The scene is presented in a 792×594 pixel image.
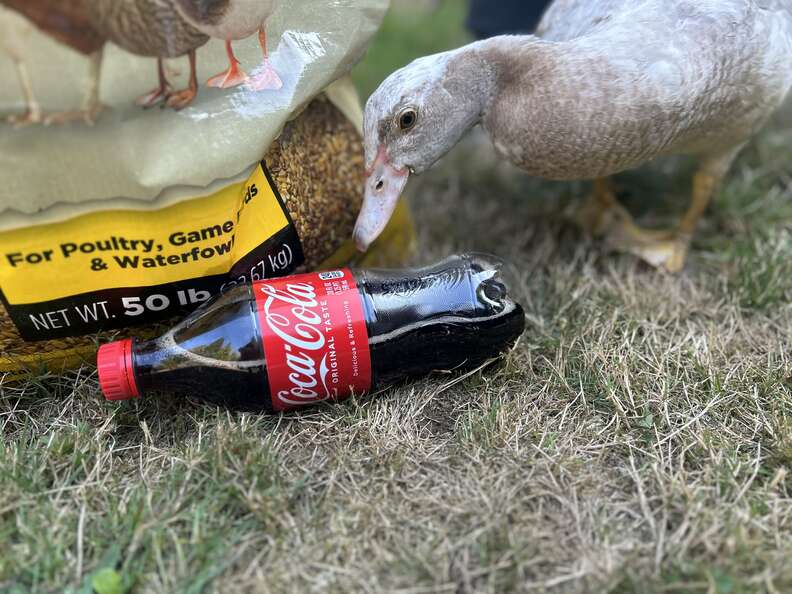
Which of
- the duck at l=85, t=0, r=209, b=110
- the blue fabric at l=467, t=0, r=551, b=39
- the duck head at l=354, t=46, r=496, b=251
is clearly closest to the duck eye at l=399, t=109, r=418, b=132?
the duck head at l=354, t=46, r=496, b=251

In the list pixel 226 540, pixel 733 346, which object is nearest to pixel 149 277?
pixel 226 540

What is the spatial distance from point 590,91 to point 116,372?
995 millimetres

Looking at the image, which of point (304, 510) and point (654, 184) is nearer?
point (304, 510)

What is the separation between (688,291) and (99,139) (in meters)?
1.38

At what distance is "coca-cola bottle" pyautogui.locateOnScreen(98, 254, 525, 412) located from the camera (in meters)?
1.12

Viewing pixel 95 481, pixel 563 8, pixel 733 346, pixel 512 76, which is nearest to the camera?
pixel 95 481

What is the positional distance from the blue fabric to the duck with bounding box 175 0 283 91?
56.8 inches

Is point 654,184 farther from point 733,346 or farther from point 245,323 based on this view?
point 245,323

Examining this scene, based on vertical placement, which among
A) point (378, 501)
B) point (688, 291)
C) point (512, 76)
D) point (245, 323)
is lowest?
point (688, 291)

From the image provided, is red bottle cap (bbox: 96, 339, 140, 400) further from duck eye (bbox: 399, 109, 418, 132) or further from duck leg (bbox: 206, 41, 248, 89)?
duck eye (bbox: 399, 109, 418, 132)

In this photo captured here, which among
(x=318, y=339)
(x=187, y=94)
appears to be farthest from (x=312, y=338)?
(x=187, y=94)

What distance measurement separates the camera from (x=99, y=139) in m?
1.05

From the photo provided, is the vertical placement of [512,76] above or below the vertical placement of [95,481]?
above

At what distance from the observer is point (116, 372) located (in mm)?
1104
